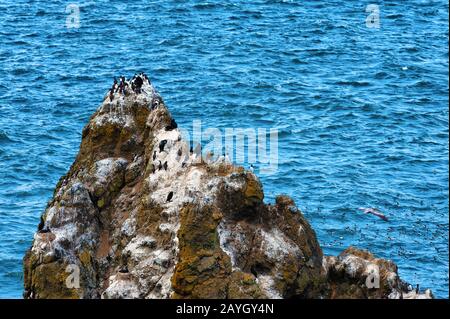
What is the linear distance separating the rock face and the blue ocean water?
17251 mm

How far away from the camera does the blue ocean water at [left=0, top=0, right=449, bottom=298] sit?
194ft

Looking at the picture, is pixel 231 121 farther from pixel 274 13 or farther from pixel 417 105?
pixel 274 13

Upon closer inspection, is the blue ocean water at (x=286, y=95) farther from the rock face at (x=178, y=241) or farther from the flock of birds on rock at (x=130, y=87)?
the rock face at (x=178, y=241)

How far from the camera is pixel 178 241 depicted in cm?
2980

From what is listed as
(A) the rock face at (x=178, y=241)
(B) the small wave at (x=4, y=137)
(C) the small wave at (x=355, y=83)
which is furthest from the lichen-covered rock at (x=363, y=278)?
A: (C) the small wave at (x=355, y=83)

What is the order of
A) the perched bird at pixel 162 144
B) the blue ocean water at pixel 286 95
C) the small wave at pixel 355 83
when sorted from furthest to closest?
the small wave at pixel 355 83 < the blue ocean water at pixel 286 95 < the perched bird at pixel 162 144

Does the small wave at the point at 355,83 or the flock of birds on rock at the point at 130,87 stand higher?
the flock of birds on rock at the point at 130,87

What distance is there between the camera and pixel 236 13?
10525 centimetres

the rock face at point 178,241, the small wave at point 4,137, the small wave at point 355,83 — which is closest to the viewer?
the rock face at point 178,241

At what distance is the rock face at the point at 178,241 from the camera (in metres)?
29.2

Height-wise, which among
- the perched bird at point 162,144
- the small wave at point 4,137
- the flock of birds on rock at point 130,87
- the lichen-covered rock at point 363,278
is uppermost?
the flock of birds on rock at point 130,87

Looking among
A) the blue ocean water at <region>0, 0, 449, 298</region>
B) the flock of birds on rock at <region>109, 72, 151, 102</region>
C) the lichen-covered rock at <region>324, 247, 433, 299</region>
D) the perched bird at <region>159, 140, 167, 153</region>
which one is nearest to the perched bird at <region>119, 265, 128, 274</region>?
the perched bird at <region>159, 140, 167, 153</region>

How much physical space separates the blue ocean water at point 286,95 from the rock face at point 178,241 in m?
17.3

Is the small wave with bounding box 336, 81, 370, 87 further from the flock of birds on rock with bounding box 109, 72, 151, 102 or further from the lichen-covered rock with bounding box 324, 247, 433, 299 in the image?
the lichen-covered rock with bounding box 324, 247, 433, 299
